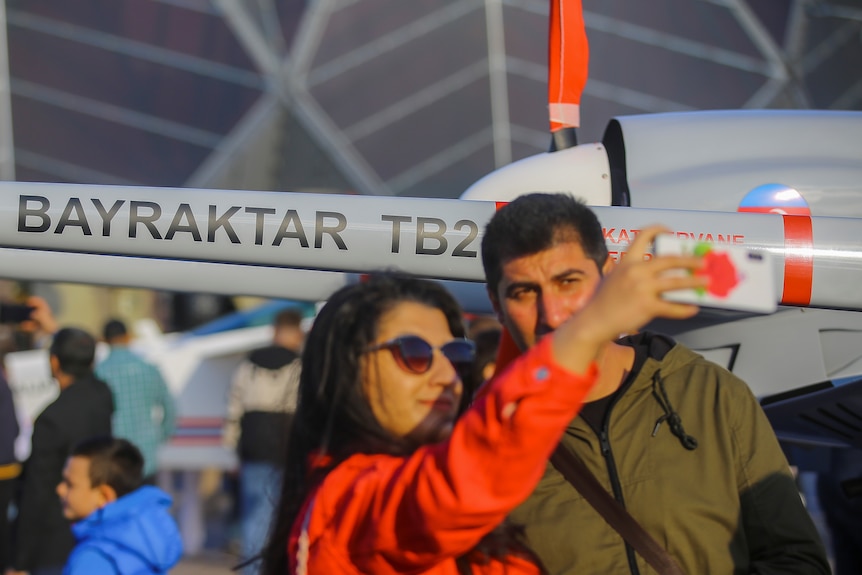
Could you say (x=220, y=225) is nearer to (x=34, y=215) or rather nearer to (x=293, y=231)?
(x=293, y=231)

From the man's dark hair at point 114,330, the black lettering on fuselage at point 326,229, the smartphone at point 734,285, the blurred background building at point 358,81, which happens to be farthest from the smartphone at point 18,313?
the smartphone at point 734,285

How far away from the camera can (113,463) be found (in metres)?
3.99

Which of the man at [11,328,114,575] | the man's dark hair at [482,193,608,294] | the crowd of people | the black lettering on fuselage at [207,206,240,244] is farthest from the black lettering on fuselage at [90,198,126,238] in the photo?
the man at [11,328,114,575]

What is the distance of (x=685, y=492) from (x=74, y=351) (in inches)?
195

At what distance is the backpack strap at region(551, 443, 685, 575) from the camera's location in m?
1.90

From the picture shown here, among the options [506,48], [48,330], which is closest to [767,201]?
[48,330]

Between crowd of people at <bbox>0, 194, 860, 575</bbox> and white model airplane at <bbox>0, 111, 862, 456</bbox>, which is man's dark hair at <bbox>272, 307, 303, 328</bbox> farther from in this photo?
crowd of people at <bbox>0, 194, 860, 575</bbox>

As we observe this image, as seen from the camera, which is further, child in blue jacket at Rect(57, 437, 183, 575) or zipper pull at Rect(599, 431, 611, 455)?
child in blue jacket at Rect(57, 437, 183, 575)

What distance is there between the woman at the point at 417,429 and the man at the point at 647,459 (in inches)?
5.5

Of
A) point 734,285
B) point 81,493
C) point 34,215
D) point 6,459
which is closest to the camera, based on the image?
point 734,285

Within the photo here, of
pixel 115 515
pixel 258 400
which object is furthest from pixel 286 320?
pixel 115 515

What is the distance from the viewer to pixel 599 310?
136 cm

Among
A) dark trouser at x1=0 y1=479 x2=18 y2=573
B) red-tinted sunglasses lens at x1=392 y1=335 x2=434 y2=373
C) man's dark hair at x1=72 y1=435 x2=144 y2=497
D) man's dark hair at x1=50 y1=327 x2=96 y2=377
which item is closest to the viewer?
red-tinted sunglasses lens at x1=392 y1=335 x2=434 y2=373

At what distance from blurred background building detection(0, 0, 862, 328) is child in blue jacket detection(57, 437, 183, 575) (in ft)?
21.3
